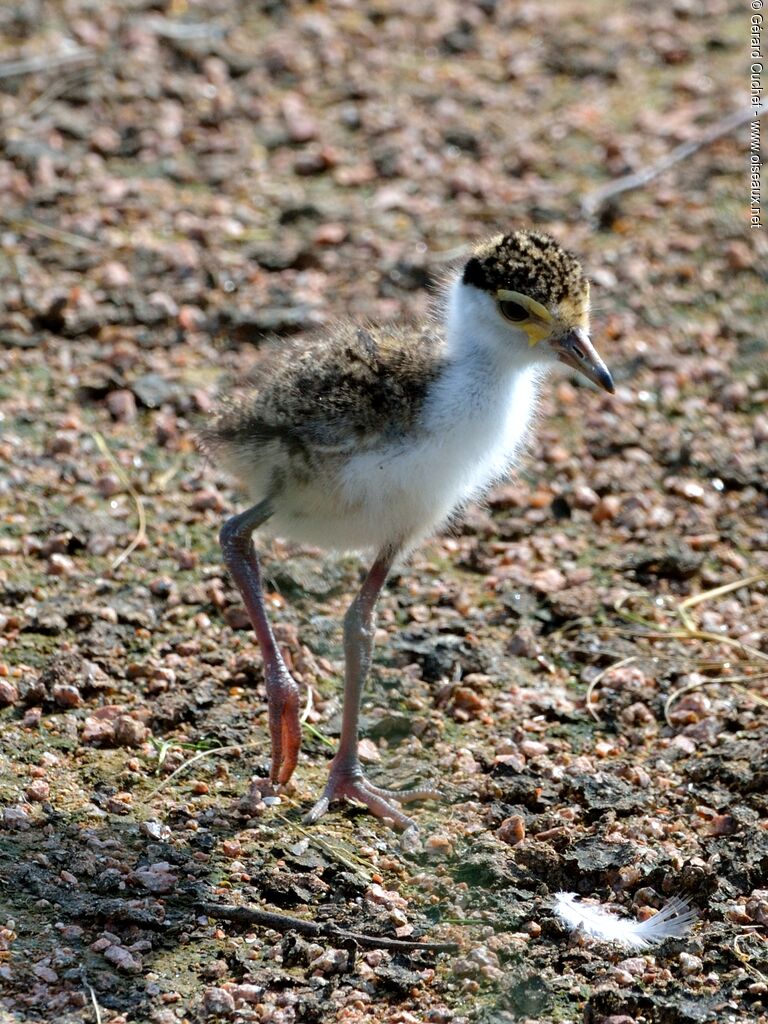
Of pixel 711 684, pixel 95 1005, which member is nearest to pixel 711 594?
pixel 711 684

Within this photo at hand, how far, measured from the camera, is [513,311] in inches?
159

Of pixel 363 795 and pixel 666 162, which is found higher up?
pixel 666 162

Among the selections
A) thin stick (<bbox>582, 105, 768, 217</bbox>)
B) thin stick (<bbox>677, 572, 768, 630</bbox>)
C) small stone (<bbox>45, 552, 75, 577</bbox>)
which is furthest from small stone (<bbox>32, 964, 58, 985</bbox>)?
thin stick (<bbox>582, 105, 768, 217</bbox>)

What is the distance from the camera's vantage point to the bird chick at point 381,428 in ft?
12.8

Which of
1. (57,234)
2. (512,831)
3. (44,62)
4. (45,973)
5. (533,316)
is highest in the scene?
(533,316)

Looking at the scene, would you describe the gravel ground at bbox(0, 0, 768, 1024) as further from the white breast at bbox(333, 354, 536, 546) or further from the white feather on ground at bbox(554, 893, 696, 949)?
the white breast at bbox(333, 354, 536, 546)

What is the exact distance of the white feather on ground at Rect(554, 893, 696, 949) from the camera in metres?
3.53

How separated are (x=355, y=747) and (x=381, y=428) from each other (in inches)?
33.9

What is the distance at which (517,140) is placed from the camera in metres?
7.41

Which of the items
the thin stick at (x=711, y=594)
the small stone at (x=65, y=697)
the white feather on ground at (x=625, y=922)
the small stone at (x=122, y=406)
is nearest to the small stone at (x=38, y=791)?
the small stone at (x=65, y=697)

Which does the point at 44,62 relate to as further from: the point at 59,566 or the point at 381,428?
the point at 381,428

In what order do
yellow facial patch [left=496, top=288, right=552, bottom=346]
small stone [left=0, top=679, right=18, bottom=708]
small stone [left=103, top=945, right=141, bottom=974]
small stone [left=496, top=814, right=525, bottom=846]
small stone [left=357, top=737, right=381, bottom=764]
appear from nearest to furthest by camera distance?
small stone [left=103, top=945, right=141, bottom=974], small stone [left=496, top=814, right=525, bottom=846], yellow facial patch [left=496, top=288, right=552, bottom=346], small stone [left=0, top=679, right=18, bottom=708], small stone [left=357, top=737, right=381, bottom=764]

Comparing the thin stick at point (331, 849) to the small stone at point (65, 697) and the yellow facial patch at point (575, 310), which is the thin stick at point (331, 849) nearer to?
the small stone at point (65, 697)

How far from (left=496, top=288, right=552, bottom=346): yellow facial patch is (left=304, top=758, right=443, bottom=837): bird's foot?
124 centimetres
